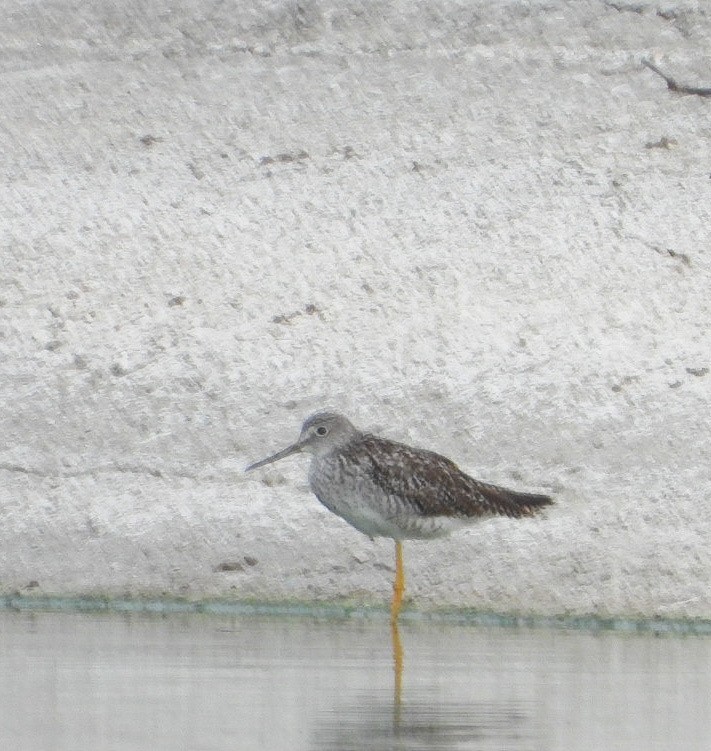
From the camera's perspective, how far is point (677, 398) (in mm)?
14586

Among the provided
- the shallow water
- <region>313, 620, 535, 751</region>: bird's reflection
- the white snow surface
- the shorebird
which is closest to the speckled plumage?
the shorebird

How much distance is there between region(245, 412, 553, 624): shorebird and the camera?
12656 millimetres

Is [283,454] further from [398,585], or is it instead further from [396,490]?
[398,585]

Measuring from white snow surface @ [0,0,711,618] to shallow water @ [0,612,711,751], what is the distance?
1.77 m

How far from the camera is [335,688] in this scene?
873cm

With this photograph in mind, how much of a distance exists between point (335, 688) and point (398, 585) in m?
3.87

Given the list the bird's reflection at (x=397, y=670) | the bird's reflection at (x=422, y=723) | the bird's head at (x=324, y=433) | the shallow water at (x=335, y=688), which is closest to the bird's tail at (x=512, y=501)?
the bird's head at (x=324, y=433)

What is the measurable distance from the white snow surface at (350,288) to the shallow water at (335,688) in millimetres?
1775

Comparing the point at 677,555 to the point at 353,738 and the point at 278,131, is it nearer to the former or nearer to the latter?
the point at 278,131

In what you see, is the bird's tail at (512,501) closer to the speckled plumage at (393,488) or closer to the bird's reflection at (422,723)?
the speckled plumage at (393,488)

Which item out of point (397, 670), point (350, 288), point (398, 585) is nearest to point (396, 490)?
point (398, 585)

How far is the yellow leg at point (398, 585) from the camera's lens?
485 inches

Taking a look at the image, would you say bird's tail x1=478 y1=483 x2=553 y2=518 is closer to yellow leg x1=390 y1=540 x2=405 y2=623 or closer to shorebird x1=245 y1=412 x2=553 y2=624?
shorebird x1=245 y1=412 x2=553 y2=624

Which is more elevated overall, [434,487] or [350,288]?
[350,288]
